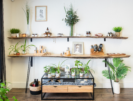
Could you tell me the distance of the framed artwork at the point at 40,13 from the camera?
315cm

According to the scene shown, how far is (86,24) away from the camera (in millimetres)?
3141

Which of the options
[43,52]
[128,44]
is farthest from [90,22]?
[43,52]

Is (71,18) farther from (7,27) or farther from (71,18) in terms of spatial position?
(7,27)

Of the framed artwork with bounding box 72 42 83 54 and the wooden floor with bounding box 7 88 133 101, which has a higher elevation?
the framed artwork with bounding box 72 42 83 54

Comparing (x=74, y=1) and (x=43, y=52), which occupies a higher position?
(x=74, y=1)

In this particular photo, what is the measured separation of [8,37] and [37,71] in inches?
44.8

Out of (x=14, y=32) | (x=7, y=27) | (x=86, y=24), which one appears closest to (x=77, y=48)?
(x=86, y=24)

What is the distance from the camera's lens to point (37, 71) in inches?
129

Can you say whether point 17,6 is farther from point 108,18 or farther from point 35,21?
point 108,18

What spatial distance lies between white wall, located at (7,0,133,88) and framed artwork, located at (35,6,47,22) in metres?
0.09

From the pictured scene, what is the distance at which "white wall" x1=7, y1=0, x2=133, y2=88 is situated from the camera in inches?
123

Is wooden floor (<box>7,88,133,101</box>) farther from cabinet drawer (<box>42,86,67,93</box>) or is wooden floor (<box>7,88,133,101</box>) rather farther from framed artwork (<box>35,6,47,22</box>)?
framed artwork (<box>35,6,47,22</box>)

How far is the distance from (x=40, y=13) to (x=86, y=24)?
1242mm

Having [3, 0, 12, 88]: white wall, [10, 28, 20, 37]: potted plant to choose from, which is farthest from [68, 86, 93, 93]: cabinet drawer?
[10, 28, 20, 37]: potted plant
